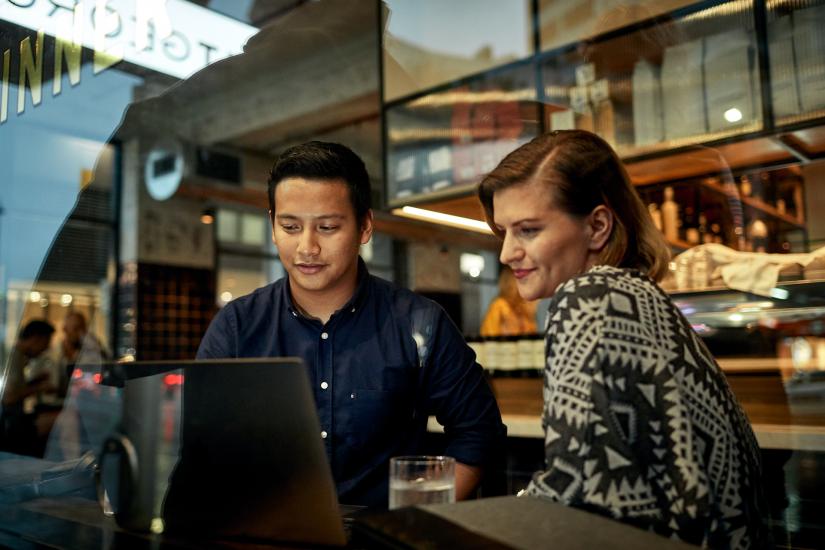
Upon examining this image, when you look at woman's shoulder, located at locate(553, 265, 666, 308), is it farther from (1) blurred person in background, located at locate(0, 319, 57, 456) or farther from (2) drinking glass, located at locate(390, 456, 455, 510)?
(1) blurred person in background, located at locate(0, 319, 57, 456)

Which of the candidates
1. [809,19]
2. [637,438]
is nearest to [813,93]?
[809,19]

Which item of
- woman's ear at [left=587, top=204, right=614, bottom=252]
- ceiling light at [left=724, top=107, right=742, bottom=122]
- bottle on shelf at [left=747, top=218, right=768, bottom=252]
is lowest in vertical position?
woman's ear at [left=587, top=204, right=614, bottom=252]

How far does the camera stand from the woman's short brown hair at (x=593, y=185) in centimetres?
106

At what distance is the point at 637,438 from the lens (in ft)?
2.64

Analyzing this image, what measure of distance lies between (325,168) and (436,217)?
266cm

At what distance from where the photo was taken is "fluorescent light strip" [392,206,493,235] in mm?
3932

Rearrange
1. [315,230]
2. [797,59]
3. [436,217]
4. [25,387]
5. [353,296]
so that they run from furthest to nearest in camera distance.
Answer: [436,217] < [25,387] < [797,59] < [353,296] < [315,230]

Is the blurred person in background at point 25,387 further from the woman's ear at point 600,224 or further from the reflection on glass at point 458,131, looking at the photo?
the reflection on glass at point 458,131

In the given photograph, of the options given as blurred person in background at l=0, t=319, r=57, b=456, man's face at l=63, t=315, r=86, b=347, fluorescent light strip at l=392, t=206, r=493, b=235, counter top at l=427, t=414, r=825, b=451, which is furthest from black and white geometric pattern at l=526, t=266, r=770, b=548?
man's face at l=63, t=315, r=86, b=347

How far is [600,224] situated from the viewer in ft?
3.51

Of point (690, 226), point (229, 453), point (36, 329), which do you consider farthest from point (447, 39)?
point (229, 453)

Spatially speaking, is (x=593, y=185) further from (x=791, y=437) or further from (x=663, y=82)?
(x=663, y=82)

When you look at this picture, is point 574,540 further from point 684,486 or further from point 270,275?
point 270,275

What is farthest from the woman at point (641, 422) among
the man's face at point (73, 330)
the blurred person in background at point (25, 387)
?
the man's face at point (73, 330)
